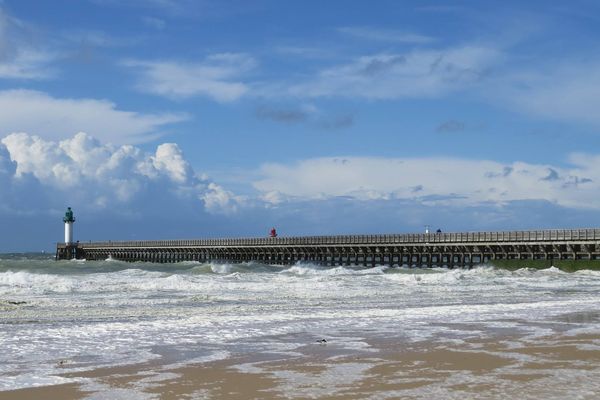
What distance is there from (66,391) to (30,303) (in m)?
12.9

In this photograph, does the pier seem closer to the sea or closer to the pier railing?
the pier railing

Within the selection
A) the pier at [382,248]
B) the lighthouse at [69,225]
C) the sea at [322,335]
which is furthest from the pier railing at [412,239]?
the sea at [322,335]

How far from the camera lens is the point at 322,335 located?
40.5 feet

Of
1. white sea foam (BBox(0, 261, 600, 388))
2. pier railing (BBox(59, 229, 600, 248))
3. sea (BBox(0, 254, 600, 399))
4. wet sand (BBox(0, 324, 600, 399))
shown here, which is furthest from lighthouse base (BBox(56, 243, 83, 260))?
wet sand (BBox(0, 324, 600, 399))

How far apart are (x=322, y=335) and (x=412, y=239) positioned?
40.0m

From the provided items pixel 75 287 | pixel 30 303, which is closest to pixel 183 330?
pixel 30 303

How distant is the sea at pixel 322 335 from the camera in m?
8.16

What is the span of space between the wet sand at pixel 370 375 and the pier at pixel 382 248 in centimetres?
3323

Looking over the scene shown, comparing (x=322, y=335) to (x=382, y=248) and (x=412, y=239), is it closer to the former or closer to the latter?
(x=412, y=239)

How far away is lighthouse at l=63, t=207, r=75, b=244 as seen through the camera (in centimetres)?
8556

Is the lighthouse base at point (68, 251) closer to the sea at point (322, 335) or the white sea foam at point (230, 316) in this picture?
the white sea foam at point (230, 316)

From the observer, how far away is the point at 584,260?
134 feet

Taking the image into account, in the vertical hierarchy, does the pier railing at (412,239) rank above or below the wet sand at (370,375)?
above

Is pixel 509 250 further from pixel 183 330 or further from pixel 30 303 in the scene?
pixel 183 330
